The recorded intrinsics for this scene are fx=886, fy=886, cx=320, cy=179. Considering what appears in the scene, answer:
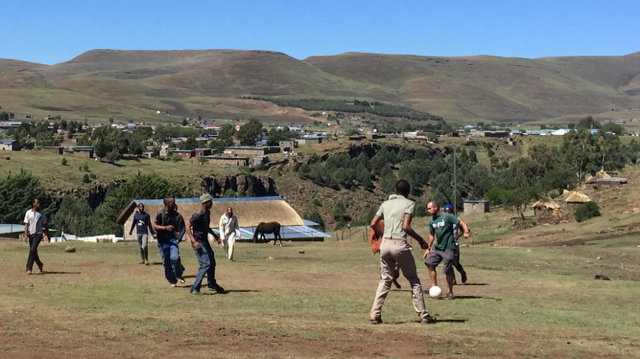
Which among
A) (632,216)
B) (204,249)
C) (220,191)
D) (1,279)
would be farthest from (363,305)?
(220,191)

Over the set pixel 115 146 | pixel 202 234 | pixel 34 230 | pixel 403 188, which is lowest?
pixel 34 230

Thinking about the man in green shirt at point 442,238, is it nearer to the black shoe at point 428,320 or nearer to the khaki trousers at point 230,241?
the black shoe at point 428,320

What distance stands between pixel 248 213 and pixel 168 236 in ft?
134

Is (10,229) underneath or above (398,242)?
underneath

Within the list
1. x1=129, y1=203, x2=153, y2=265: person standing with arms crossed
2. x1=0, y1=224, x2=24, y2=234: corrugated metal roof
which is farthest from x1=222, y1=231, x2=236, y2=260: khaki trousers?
x1=0, y1=224, x2=24, y2=234: corrugated metal roof

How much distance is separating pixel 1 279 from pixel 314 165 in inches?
5118

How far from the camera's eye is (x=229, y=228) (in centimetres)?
2519

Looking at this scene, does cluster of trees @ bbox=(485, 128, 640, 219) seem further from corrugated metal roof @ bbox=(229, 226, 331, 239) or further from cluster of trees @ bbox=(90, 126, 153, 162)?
cluster of trees @ bbox=(90, 126, 153, 162)

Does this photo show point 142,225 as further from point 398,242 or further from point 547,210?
point 547,210

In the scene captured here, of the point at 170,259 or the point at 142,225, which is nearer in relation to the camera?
the point at 170,259

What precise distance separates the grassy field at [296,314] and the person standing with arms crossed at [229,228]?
62cm

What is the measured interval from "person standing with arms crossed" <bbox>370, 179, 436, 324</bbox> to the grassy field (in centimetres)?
42

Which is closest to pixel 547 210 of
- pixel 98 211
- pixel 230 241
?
pixel 230 241

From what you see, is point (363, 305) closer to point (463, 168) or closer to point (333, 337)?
point (333, 337)
